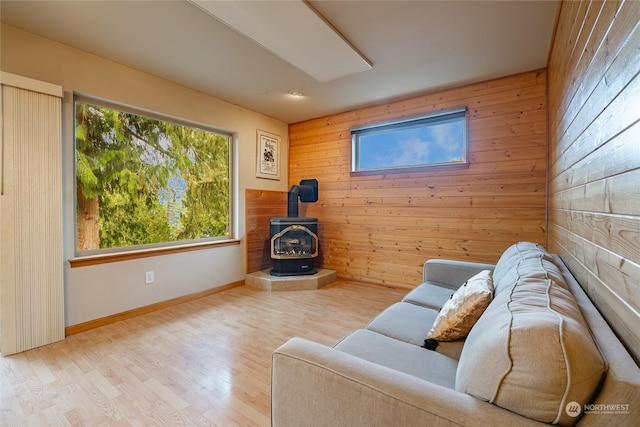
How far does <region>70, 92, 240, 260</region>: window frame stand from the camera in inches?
98.5

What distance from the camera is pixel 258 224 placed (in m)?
4.09

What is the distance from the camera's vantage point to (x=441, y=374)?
1.11m

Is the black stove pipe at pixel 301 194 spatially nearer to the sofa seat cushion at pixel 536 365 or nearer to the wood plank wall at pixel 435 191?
the wood plank wall at pixel 435 191

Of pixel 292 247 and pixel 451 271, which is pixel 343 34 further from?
pixel 292 247

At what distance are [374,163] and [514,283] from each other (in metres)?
2.97

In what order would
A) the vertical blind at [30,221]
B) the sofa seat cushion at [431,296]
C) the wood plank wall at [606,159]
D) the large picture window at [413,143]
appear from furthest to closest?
the large picture window at [413,143] < the vertical blind at [30,221] < the sofa seat cushion at [431,296] < the wood plank wall at [606,159]

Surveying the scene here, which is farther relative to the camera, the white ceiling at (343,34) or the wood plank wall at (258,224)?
the wood plank wall at (258,224)

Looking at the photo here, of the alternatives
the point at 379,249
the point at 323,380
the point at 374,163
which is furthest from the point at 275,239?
the point at 323,380

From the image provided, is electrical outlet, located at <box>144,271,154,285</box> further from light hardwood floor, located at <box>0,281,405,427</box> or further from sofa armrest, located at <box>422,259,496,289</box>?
sofa armrest, located at <box>422,259,496,289</box>

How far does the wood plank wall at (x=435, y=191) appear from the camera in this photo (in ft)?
9.37

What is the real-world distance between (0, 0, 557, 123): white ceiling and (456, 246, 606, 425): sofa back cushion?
2054 millimetres

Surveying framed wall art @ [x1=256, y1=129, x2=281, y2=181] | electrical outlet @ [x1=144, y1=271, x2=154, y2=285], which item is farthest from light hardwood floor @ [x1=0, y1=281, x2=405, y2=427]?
framed wall art @ [x1=256, y1=129, x2=281, y2=181]

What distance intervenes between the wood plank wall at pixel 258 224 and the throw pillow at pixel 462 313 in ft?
9.93

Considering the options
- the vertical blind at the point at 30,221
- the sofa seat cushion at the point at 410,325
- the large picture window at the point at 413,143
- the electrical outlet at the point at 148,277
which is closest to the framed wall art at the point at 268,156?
the large picture window at the point at 413,143
